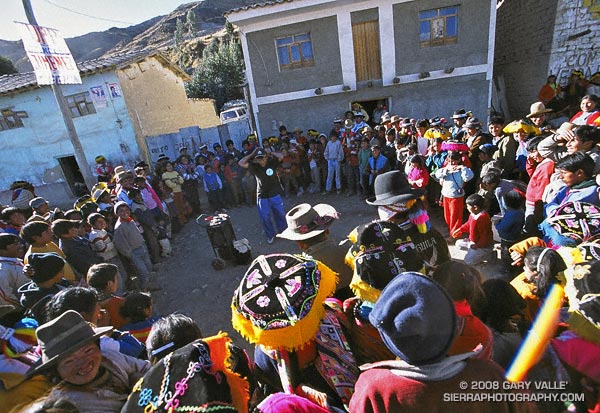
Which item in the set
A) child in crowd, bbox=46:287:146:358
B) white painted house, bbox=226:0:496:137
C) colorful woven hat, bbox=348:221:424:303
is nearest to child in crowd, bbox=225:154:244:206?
white painted house, bbox=226:0:496:137

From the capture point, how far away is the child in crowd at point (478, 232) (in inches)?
171

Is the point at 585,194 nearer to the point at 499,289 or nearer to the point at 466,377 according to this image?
the point at 499,289

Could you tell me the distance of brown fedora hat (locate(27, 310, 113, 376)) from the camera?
1.61 m

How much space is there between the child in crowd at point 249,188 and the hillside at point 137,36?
177ft

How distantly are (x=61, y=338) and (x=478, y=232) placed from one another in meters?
4.57

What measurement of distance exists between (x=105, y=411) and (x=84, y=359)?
0.92 ft

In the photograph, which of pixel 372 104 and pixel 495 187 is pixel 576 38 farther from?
pixel 495 187

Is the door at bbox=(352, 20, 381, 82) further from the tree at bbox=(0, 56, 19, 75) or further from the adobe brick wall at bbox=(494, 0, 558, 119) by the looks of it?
the tree at bbox=(0, 56, 19, 75)

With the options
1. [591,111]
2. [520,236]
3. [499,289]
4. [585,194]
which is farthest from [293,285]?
[591,111]

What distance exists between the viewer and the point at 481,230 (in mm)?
4398

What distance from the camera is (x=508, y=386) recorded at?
4.24 feet

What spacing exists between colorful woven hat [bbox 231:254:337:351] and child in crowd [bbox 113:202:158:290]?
4.10 m

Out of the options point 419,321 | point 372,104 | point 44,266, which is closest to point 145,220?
point 44,266

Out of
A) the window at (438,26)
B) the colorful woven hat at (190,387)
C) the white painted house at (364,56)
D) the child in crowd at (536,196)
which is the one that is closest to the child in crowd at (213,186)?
the white painted house at (364,56)
